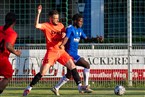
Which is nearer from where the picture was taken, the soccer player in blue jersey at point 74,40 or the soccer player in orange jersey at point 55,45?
the soccer player in orange jersey at point 55,45

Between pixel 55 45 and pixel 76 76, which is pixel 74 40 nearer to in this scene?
pixel 55 45

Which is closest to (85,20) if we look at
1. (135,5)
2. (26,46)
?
(135,5)

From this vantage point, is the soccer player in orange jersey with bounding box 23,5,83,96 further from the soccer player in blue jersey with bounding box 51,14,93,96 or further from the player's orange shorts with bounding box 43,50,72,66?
the soccer player in blue jersey with bounding box 51,14,93,96

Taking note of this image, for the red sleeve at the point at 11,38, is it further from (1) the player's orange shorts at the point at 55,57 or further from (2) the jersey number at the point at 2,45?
(1) the player's orange shorts at the point at 55,57

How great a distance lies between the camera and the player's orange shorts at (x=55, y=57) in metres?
13.3

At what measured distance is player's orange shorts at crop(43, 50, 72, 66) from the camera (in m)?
13.3

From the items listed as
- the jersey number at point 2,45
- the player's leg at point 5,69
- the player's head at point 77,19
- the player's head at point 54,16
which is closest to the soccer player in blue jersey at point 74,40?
the player's head at point 77,19

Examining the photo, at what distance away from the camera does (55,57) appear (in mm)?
13359

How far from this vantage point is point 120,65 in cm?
1852

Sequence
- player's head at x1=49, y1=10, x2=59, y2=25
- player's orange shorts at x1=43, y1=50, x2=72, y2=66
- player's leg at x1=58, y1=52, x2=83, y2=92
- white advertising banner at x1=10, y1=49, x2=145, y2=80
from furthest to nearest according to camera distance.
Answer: white advertising banner at x1=10, y1=49, x2=145, y2=80 < player's leg at x1=58, y1=52, x2=83, y2=92 < player's orange shorts at x1=43, y1=50, x2=72, y2=66 < player's head at x1=49, y1=10, x2=59, y2=25

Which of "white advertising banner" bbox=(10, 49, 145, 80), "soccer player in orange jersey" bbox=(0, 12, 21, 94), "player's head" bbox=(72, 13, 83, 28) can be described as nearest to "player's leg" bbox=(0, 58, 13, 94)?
"soccer player in orange jersey" bbox=(0, 12, 21, 94)

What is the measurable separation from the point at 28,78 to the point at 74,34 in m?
4.51

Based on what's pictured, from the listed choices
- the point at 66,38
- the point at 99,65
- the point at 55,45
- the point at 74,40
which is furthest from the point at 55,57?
the point at 99,65

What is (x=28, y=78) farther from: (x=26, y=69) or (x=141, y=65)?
(x=141, y=65)
